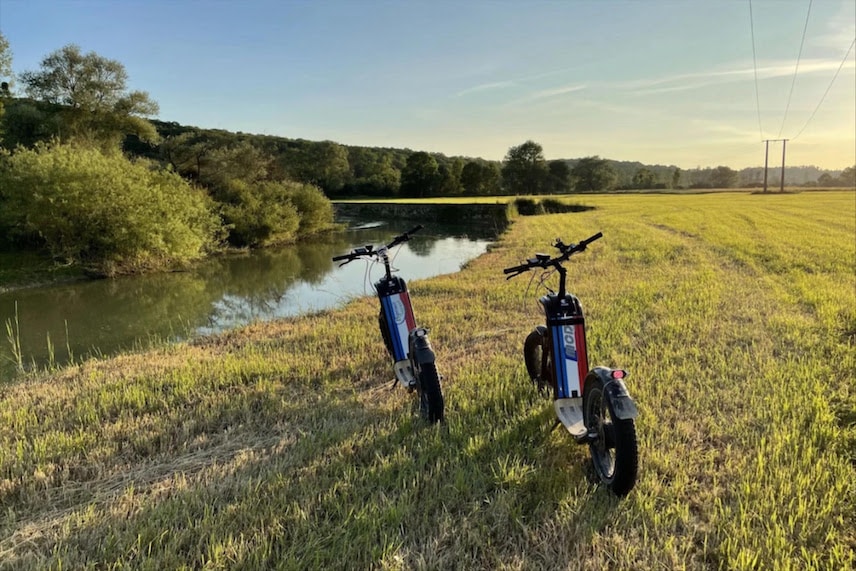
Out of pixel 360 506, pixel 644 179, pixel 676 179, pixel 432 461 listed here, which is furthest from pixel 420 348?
pixel 676 179

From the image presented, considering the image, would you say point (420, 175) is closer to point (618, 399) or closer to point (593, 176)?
point (593, 176)

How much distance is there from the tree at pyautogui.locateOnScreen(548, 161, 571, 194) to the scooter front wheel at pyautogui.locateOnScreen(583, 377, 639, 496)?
78.8 metres

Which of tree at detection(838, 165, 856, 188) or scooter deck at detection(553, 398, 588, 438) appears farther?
tree at detection(838, 165, 856, 188)

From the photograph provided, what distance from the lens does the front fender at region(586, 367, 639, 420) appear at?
8.00ft

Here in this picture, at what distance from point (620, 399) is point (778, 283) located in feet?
26.1

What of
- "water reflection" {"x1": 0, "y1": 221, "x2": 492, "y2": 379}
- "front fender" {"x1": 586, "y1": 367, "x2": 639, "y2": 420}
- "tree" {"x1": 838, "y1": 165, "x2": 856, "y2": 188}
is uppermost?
"tree" {"x1": 838, "y1": 165, "x2": 856, "y2": 188}

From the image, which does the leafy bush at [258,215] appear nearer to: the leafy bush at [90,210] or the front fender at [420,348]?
the leafy bush at [90,210]

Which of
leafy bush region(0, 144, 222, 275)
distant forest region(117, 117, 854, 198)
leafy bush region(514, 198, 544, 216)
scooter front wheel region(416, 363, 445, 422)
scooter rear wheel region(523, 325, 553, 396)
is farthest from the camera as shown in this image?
distant forest region(117, 117, 854, 198)

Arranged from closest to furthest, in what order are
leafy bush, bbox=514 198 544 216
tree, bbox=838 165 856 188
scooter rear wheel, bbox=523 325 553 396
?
scooter rear wheel, bbox=523 325 553 396 → leafy bush, bbox=514 198 544 216 → tree, bbox=838 165 856 188

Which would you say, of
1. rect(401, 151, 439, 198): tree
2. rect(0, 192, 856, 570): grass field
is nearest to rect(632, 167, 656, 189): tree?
rect(401, 151, 439, 198): tree

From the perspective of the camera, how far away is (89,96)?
104 feet

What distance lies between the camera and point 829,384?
3939 mm

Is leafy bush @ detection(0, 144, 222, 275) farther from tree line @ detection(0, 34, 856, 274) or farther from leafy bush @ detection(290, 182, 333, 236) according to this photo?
leafy bush @ detection(290, 182, 333, 236)

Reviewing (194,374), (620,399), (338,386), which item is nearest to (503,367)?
(338,386)
